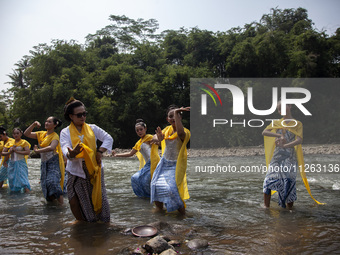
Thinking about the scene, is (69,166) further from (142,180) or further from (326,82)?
(326,82)

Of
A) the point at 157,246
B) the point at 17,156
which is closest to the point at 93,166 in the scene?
the point at 157,246

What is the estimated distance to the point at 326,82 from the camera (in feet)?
99.9

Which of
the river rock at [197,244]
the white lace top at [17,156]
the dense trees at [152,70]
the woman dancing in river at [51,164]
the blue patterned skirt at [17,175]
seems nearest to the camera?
the river rock at [197,244]

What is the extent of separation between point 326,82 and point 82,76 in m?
21.9

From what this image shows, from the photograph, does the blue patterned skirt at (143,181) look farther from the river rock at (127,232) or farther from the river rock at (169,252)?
the river rock at (169,252)

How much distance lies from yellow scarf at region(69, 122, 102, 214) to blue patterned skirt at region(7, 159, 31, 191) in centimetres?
461

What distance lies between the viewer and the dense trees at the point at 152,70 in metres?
28.0

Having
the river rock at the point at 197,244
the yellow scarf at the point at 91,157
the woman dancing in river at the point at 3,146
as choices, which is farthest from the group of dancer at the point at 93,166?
the river rock at the point at 197,244

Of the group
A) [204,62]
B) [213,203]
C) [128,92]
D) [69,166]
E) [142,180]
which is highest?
[204,62]

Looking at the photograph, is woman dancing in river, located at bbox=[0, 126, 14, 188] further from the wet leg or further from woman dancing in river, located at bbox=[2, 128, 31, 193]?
the wet leg

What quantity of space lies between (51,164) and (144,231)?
3.25 m

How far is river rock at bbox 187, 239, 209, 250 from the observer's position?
156 inches

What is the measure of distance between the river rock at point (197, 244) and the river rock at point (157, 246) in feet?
0.83

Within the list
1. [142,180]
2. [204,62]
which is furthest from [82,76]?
[142,180]
